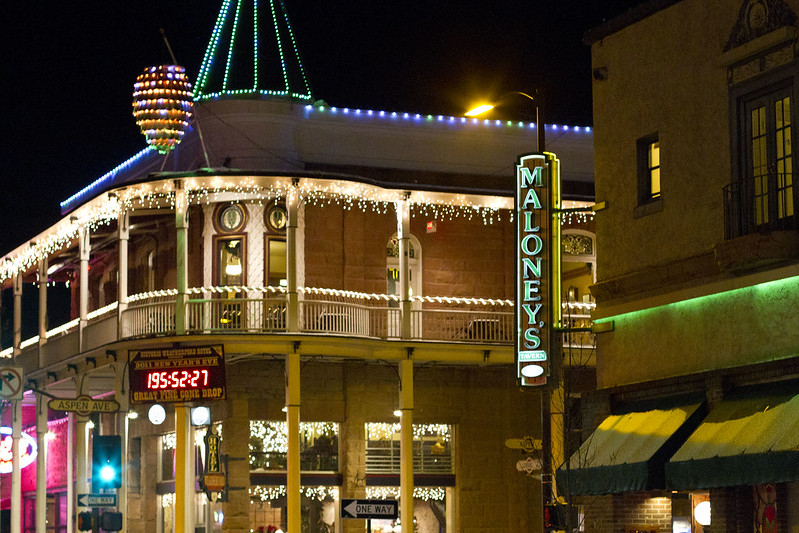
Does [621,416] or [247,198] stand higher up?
[247,198]

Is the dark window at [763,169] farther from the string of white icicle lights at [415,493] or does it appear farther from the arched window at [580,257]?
the string of white icicle lights at [415,493]

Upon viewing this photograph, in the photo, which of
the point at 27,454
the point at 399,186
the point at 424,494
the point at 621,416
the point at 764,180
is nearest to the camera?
the point at 764,180

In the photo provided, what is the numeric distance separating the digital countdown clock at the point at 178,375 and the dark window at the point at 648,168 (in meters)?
11.1

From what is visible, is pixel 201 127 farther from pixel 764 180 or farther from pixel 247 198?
pixel 764 180

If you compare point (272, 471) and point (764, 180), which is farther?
point (272, 471)

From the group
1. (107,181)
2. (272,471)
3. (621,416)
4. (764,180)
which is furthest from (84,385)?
(764,180)

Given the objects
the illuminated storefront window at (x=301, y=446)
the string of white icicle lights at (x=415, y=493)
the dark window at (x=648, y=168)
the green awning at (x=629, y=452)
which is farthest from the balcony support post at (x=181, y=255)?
the dark window at (x=648, y=168)

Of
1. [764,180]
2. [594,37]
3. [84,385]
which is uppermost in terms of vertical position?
[594,37]

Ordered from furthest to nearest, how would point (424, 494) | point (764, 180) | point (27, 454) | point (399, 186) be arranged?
point (27, 454) → point (424, 494) → point (399, 186) → point (764, 180)

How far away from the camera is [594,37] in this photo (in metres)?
22.6

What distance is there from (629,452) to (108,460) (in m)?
14.3

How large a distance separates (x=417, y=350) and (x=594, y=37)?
10.8 metres

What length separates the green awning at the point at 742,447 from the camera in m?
17.2

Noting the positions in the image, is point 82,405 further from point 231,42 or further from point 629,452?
point 629,452
